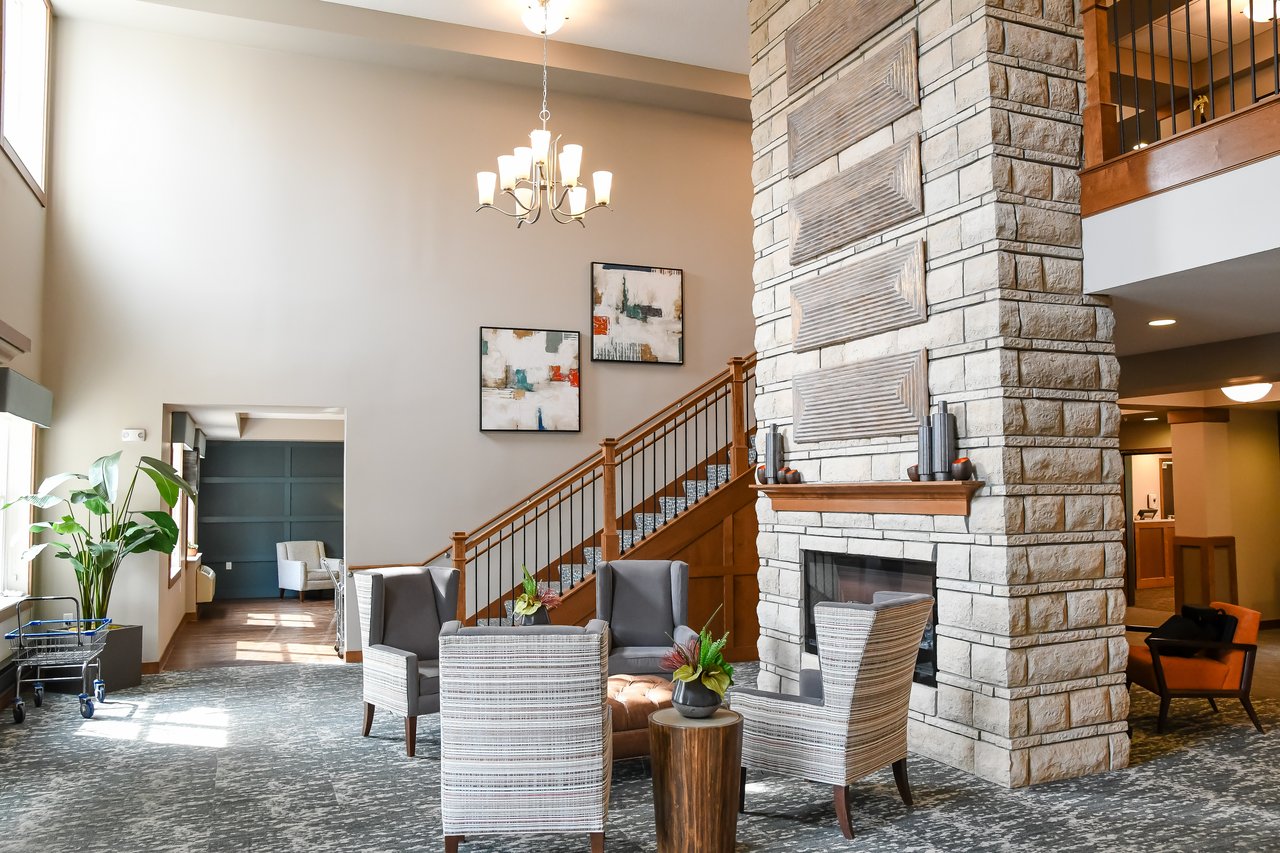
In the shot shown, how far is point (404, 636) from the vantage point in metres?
5.83

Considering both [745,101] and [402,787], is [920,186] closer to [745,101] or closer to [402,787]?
[402,787]

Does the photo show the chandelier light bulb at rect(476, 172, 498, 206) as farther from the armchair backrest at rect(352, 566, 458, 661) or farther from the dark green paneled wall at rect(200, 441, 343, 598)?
the dark green paneled wall at rect(200, 441, 343, 598)

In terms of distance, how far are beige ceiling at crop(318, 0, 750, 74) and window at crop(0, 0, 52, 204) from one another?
2278 millimetres

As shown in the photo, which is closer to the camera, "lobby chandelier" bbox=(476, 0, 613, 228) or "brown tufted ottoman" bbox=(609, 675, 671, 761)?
"brown tufted ottoman" bbox=(609, 675, 671, 761)

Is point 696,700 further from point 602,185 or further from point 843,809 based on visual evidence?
point 602,185

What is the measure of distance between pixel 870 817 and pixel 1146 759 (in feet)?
5.94

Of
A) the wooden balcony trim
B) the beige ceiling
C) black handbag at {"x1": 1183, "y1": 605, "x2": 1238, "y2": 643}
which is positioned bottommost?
black handbag at {"x1": 1183, "y1": 605, "x2": 1238, "y2": 643}

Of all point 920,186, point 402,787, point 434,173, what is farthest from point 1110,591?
point 434,173

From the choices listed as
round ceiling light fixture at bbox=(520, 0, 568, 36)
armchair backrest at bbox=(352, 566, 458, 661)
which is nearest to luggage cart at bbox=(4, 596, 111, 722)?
armchair backrest at bbox=(352, 566, 458, 661)

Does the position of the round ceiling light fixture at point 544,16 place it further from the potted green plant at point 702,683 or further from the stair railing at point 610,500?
the potted green plant at point 702,683

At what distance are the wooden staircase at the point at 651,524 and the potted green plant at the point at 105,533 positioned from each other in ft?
7.29

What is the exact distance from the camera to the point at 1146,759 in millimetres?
4879

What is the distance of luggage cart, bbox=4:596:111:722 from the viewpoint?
6.26 metres

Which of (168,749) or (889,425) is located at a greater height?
(889,425)
